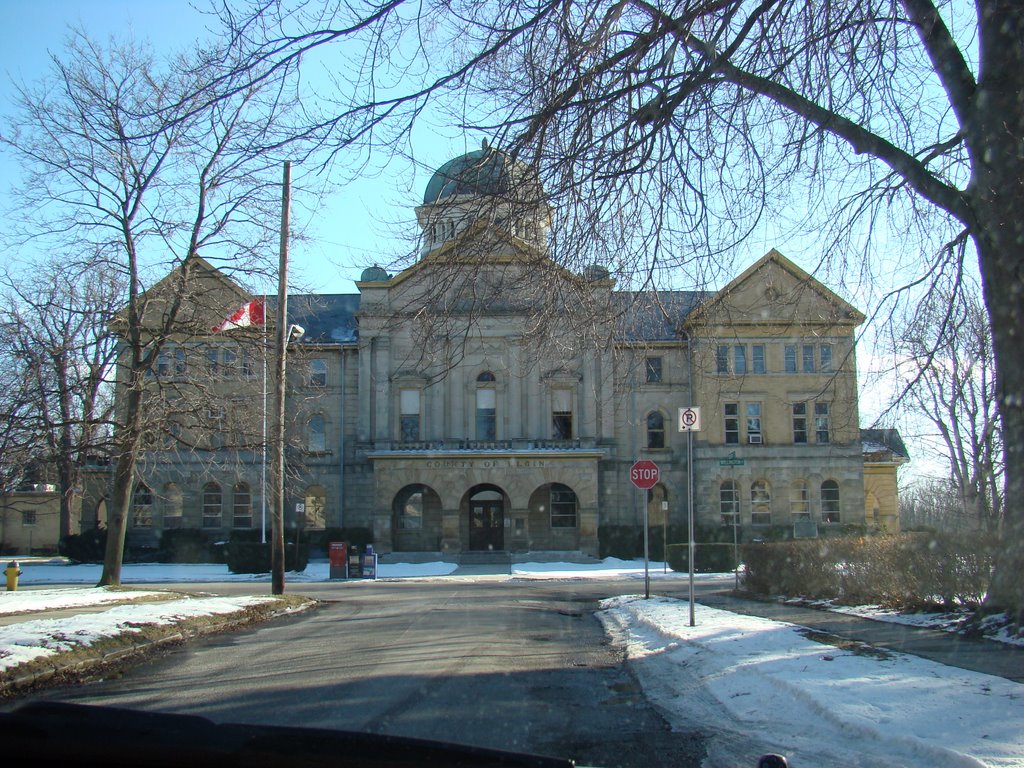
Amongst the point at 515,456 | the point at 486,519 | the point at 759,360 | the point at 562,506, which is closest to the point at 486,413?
the point at 515,456

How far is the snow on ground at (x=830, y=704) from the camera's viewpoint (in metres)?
6.05

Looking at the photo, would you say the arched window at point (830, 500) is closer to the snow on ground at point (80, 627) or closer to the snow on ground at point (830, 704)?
the snow on ground at point (80, 627)

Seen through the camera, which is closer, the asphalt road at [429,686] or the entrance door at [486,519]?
the asphalt road at [429,686]

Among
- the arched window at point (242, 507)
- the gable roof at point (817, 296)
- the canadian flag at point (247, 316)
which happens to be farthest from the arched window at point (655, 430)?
the gable roof at point (817, 296)

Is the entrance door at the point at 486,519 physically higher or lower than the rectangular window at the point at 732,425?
lower

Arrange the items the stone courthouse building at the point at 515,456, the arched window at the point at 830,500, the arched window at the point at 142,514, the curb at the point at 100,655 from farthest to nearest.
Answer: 1. the arched window at the point at 830,500
2. the arched window at the point at 142,514
3. the stone courthouse building at the point at 515,456
4. the curb at the point at 100,655

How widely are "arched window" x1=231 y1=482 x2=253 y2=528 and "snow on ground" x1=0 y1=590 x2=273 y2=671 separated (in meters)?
32.0

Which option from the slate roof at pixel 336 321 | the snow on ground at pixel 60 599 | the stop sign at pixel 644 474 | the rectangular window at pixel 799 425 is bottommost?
the snow on ground at pixel 60 599

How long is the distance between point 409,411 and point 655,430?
12911 mm

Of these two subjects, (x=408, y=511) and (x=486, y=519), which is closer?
(x=408, y=511)

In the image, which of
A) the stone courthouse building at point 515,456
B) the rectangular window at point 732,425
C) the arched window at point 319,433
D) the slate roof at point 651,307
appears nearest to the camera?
the slate roof at point 651,307

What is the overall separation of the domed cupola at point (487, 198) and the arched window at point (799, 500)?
133ft

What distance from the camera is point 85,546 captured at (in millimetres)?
43344

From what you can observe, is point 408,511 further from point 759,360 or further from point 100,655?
point 100,655
